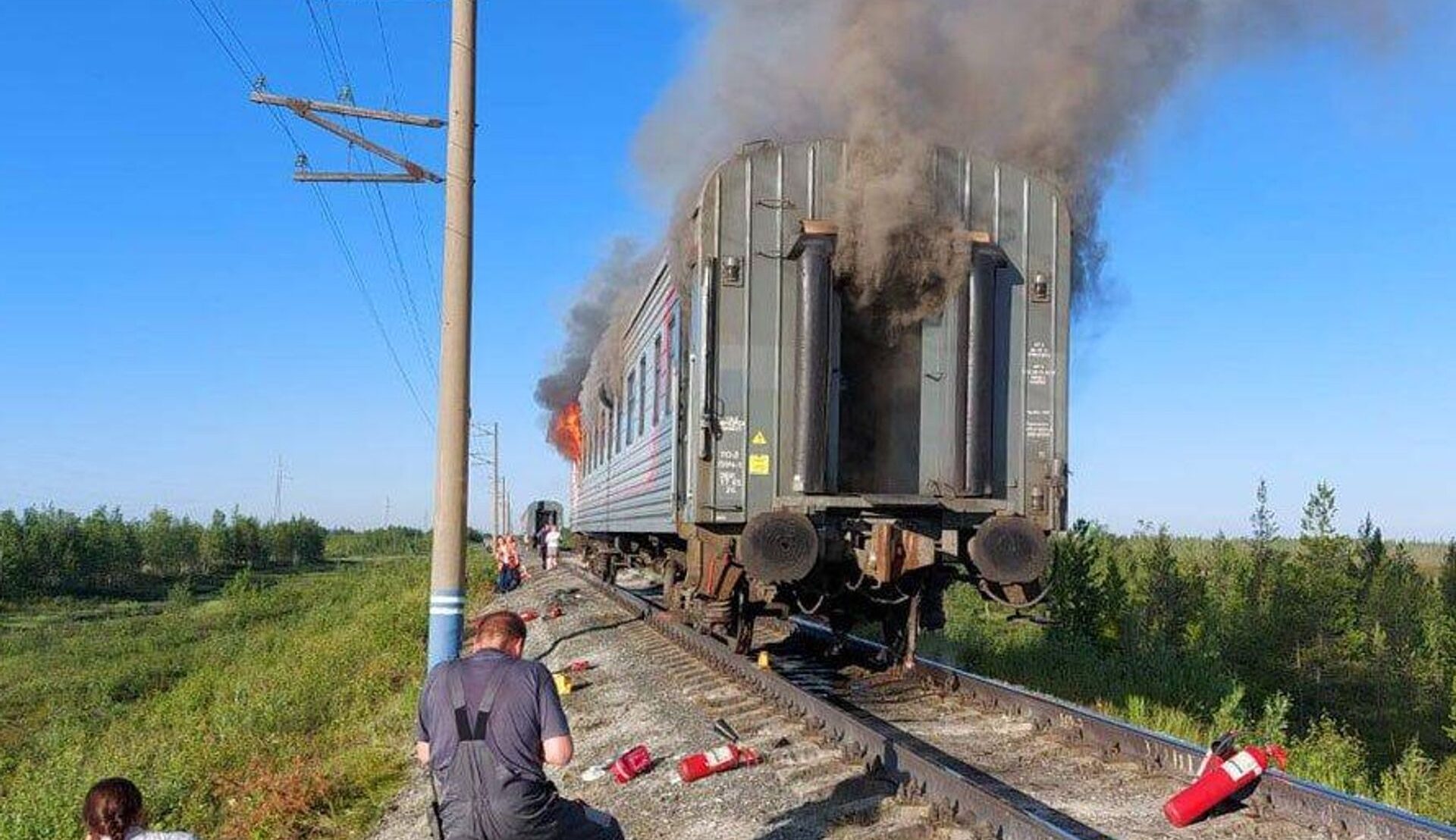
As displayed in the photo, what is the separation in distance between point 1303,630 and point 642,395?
738 inches

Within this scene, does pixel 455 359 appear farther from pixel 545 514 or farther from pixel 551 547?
pixel 545 514

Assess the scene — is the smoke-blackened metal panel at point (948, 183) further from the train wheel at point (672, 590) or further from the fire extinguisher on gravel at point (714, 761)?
the train wheel at point (672, 590)

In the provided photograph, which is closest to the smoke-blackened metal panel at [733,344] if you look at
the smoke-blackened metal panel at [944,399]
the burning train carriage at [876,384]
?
the burning train carriage at [876,384]

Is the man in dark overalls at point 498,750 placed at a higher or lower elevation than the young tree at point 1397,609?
higher

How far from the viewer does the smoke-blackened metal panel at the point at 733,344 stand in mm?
9211

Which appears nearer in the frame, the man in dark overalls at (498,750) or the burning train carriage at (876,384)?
the man in dark overalls at (498,750)

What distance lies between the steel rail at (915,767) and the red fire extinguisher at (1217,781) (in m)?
0.54

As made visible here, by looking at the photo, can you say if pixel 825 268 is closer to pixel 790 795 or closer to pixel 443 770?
pixel 790 795

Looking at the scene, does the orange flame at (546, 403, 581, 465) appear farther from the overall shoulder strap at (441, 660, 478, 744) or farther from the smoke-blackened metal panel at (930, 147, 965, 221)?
the overall shoulder strap at (441, 660, 478, 744)

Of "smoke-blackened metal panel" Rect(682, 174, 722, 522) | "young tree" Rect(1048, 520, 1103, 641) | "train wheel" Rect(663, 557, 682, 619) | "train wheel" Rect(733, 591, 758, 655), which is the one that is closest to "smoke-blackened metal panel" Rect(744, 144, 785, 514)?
"smoke-blackened metal panel" Rect(682, 174, 722, 522)

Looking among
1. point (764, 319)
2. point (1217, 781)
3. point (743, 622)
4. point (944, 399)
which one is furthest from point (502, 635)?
point (743, 622)

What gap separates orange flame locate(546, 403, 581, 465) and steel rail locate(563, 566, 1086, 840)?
1514 centimetres

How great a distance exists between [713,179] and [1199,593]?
2257 cm

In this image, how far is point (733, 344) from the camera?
30.4ft
